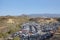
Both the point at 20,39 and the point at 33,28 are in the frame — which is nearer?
the point at 20,39

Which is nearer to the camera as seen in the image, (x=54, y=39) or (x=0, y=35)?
(x=54, y=39)

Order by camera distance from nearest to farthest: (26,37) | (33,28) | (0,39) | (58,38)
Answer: (58,38) < (26,37) < (0,39) < (33,28)

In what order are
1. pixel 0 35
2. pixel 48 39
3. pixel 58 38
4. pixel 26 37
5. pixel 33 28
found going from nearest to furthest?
pixel 58 38 < pixel 48 39 < pixel 26 37 < pixel 0 35 < pixel 33 28

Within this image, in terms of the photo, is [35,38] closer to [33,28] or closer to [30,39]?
[30,39]

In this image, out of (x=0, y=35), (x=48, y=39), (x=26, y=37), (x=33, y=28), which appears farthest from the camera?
(x=33, y=28)

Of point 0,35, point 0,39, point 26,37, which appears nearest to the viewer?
point 26,37

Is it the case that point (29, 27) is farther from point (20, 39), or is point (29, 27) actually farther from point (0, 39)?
point (20, 39)

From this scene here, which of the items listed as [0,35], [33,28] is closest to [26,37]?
[0,35]

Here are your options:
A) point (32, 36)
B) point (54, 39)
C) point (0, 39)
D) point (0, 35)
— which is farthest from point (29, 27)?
point (54, 39)

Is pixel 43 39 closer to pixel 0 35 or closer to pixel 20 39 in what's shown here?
pixel 20 39
